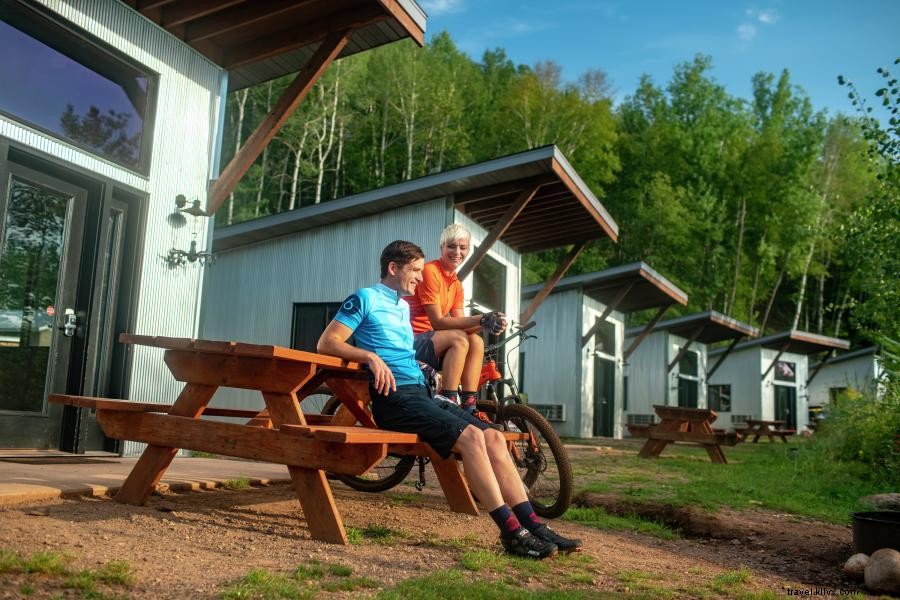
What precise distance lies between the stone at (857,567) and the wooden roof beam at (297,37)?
5645mm

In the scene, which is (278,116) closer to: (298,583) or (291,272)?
(291,272)

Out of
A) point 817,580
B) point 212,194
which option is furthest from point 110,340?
point 817,580

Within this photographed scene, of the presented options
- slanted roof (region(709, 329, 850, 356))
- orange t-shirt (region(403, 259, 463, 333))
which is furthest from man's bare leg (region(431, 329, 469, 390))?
slanted roof (region(709, 329, 850, 356))

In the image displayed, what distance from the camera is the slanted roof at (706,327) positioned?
864 inches

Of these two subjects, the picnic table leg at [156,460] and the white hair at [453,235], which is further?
the white hair at [453,235]

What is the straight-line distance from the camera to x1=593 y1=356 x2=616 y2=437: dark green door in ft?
63.0

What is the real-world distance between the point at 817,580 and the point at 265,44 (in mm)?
6555

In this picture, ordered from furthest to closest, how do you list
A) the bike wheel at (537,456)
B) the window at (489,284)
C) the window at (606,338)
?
the window at (606,338), the window at (489,284), the bike wheel at (537,456)

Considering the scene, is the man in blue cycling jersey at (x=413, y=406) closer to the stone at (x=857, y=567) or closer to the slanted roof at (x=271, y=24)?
the stone at (x=857, y=567)

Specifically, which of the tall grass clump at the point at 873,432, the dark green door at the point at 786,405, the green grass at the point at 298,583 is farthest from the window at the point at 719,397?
the green grass at the point at 298,583

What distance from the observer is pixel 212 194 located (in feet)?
24.9

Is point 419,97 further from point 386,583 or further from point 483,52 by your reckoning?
point 386,583

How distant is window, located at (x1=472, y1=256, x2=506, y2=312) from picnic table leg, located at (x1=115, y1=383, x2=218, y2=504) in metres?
8.86

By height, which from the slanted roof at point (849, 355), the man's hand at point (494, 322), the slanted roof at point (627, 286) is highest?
the slanted roof at point (627, 286)
